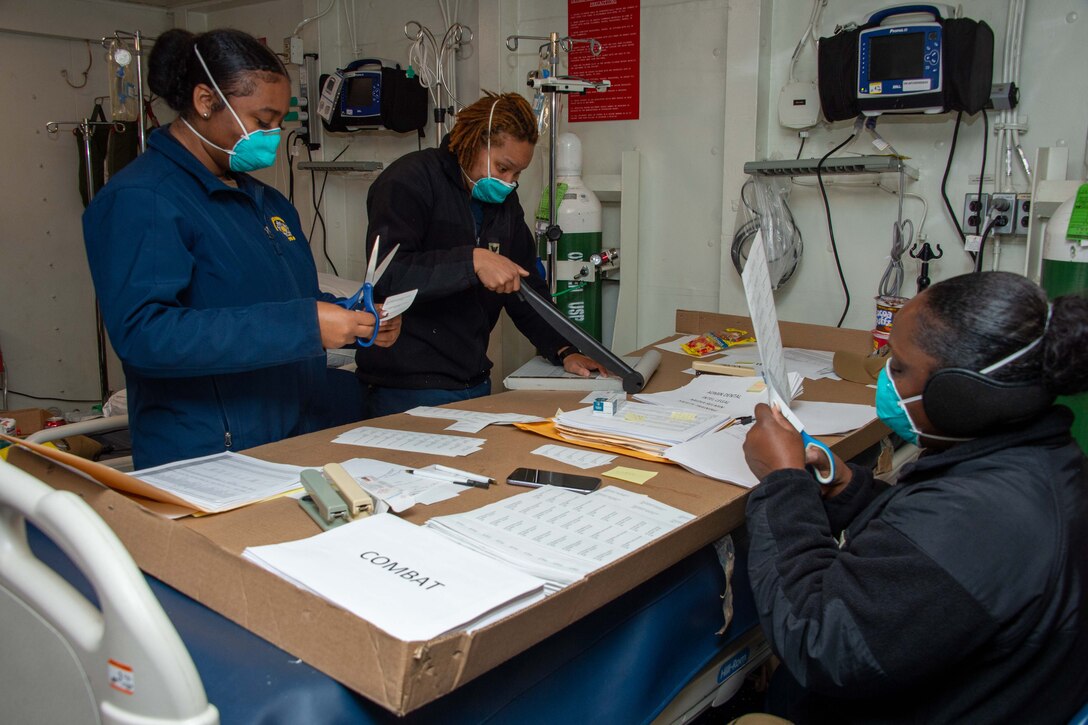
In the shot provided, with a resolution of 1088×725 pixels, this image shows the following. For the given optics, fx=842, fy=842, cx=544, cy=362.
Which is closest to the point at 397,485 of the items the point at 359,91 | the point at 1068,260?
the point at 1068,260

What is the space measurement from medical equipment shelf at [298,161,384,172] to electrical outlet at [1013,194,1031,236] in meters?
2.69

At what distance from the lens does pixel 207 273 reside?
152 cm

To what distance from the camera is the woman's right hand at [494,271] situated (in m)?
1.95

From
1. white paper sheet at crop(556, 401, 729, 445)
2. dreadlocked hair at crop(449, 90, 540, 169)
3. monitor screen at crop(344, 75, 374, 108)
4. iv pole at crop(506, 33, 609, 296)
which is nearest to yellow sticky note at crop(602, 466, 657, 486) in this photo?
white paper sheet at crop(556, 401, 729, 445)

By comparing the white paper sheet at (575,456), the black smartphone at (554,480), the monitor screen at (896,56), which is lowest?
the white paper sheet at (575,456)

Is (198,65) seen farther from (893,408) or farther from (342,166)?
(342,166)

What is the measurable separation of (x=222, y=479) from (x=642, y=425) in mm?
800

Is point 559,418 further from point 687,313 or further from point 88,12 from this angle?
point 88,12

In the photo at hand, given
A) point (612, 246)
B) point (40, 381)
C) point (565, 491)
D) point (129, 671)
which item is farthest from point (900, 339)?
point (40, 381)

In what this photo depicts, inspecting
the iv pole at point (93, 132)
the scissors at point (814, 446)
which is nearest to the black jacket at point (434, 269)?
the scissors at point (814, 446)

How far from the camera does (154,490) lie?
116 centimetres

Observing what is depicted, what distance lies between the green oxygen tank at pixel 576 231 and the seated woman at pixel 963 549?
84.2 inches

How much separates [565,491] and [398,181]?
1004 millimetres

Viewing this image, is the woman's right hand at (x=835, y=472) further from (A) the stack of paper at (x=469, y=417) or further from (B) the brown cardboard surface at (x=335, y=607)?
(A) the stack of paper at (x=469, y=417)
